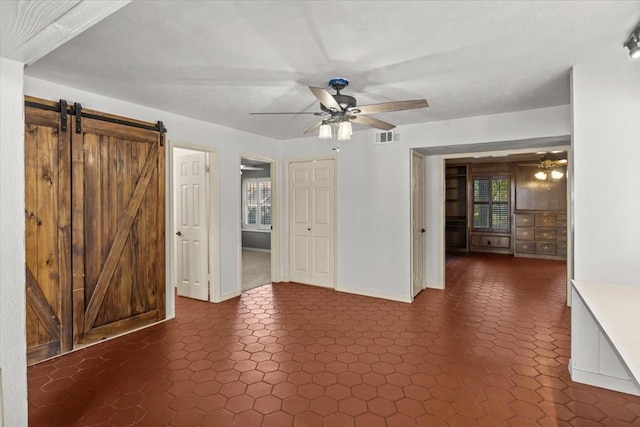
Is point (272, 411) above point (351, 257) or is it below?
below

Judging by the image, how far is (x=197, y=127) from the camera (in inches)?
173

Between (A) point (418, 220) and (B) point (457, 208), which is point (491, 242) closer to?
(B) point (457, 208)

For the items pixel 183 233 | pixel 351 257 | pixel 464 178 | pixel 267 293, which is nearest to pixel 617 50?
pixel 351 257

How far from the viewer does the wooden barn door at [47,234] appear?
2.86m

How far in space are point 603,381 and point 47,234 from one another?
471 centimetres

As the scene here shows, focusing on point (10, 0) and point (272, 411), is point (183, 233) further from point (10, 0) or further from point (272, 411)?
point (10, 0)

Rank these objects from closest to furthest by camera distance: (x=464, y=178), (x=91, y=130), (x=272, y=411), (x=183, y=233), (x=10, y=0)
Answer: (x=10, y=0) < (x=272, y=411) < (x=91, y=130) < (x=183, y=233) < (x=464, y=178)

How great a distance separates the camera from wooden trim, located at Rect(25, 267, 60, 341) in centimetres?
285

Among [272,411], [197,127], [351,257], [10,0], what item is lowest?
[272,411]

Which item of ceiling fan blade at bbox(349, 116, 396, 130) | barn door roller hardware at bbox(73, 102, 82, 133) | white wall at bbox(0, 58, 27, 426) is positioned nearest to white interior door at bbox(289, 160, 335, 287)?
ceiling fan blade at bbox(349, 116, 396, 130)

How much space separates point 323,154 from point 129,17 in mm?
3702

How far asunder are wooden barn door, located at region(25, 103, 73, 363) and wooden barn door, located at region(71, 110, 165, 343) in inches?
3.1

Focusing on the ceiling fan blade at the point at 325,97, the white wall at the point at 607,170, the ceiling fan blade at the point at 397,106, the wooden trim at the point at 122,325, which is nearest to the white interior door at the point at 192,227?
the wooden trim at the point at 122,325

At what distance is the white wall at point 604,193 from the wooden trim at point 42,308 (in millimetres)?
4314
